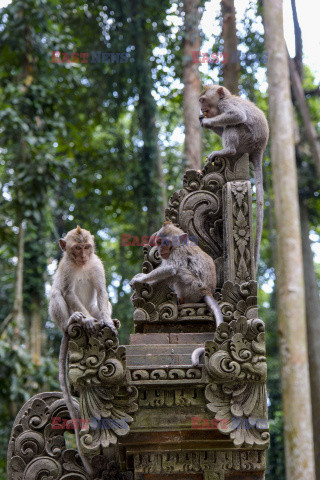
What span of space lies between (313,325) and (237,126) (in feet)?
38.3

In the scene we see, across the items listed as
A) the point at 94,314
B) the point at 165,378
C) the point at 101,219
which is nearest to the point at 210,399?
the point at 165,378

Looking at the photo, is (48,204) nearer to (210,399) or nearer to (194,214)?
(194,214)

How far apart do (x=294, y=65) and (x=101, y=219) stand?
6914 millimetres

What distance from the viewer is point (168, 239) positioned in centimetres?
627

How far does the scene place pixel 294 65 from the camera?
17.2 metres

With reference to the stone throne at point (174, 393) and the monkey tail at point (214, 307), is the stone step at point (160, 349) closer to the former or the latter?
the stone throne at point (174, 393)

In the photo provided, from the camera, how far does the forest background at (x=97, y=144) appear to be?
1462 centimetres

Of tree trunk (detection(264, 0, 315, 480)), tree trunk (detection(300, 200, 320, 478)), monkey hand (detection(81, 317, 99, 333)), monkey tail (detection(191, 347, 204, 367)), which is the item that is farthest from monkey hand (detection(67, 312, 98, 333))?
tree trunk (detection(300, 200, 320, 478))

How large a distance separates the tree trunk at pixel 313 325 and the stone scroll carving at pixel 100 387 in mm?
12044

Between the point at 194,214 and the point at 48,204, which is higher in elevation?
the point at 48,204

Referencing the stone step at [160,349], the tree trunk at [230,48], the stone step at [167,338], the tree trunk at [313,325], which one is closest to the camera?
the stone step at [160,349]

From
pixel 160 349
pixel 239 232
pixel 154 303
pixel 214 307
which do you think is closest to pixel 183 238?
pixel 239 232

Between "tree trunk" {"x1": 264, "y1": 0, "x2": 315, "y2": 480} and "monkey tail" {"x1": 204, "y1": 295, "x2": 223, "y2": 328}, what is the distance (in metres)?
6.21

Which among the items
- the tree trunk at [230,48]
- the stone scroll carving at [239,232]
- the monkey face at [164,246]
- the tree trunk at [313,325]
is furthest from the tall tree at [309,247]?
the monkey face at [164,246]
